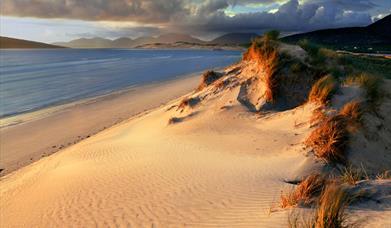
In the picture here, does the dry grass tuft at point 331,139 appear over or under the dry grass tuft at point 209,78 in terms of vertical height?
under

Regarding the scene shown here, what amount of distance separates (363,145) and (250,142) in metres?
2.53

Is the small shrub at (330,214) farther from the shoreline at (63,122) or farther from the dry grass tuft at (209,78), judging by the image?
the dry grass tuft at (209,78)

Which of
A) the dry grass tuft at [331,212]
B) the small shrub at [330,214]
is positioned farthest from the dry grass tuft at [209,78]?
the dry grass tuft at [331,212]

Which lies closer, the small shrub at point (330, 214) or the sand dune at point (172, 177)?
the small shrub at point (330, 214)

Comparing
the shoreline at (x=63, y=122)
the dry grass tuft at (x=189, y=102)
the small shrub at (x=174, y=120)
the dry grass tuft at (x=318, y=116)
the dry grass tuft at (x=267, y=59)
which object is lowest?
the shoreline at (x=63, y=122)

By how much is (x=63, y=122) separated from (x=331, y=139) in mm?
12062

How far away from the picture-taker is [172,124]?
41.4 feet

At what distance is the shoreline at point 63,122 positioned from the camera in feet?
41.5

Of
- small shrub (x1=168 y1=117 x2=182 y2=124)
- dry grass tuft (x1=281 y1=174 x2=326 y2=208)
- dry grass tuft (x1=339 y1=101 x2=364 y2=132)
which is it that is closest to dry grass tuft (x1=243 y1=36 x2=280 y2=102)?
small shrub (x1=168 y1=117 x2=182 y2=124)

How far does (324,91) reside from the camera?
9.66 m

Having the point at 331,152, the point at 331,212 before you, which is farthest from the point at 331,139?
the point at 331,212

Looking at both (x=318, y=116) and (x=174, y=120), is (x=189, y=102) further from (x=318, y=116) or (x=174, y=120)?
(x=318, y=116)

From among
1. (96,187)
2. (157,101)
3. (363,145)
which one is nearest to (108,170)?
(96,187)

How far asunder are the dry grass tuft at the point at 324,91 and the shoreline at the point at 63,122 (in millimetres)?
8134
